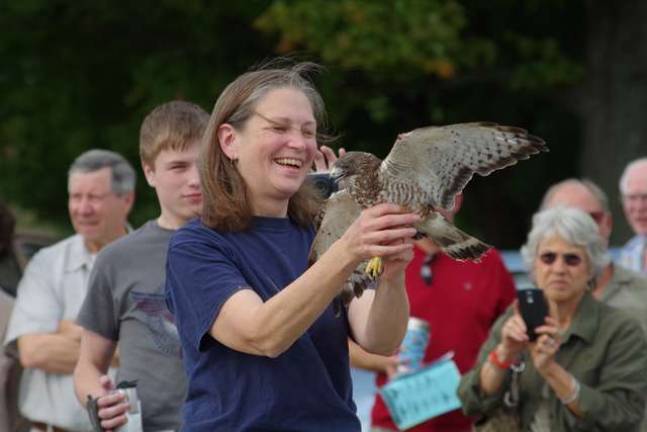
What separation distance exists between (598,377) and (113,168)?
93.9 inches

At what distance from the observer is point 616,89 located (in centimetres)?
1491

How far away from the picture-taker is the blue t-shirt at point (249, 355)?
11.9 feet

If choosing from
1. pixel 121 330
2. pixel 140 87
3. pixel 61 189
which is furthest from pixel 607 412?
pixel 61 189

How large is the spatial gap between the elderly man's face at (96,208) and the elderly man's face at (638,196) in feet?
9.35

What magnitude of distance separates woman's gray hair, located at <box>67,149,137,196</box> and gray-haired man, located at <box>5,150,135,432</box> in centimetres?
10

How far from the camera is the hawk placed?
11.9ft

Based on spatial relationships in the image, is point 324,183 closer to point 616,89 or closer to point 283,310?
point 283,310

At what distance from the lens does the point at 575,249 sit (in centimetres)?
607

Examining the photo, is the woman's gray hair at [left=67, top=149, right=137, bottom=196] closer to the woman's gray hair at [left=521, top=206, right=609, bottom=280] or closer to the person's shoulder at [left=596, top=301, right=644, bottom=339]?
the woman's gray hair at [left=521, top=206, right=609, bottom=280]

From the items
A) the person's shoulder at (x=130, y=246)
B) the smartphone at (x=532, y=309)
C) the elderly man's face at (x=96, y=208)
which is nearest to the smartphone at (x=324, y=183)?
the person's shoulder at (x=130, y=246)

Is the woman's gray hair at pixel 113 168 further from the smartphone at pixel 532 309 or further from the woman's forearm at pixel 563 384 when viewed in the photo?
the woman's forearm at pixel 563 384

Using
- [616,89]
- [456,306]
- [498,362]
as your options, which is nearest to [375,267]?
[498,362]

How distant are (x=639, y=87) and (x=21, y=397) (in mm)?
9587

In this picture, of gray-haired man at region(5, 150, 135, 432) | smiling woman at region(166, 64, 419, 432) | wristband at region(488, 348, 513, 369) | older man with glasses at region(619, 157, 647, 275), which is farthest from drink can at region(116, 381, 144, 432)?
older man with glasses at region(619, 157, 647, 275)
